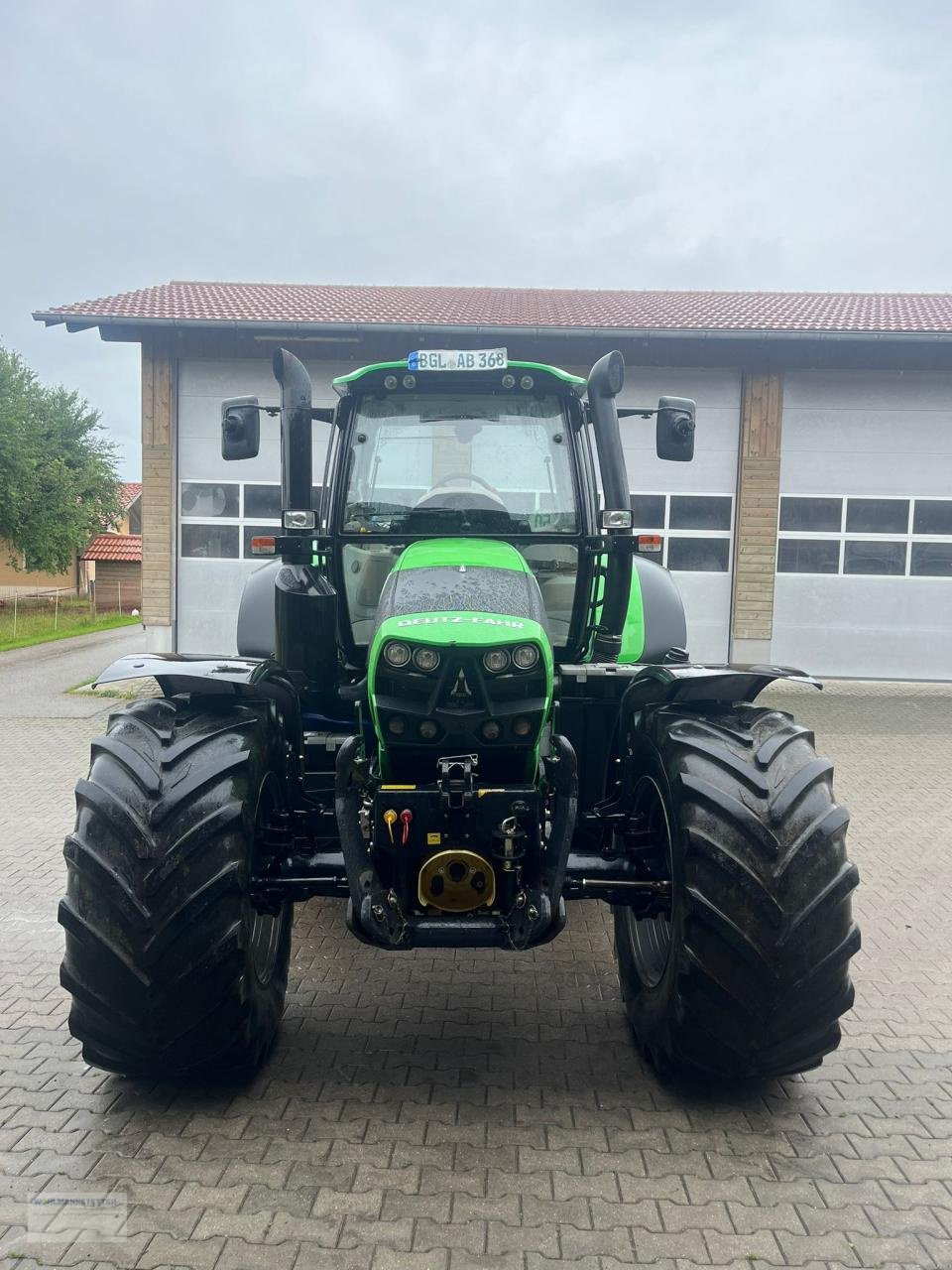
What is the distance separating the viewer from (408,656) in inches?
120

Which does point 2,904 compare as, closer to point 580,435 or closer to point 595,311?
point 580,435

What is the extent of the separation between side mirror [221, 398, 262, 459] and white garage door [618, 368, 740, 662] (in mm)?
9975

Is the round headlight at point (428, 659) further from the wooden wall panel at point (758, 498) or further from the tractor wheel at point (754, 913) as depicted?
the wooden wall panel at point (758, 498)

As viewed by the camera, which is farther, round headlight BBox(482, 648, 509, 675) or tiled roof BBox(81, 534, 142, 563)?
tiled roof BBox(81, 534, 142, 563)

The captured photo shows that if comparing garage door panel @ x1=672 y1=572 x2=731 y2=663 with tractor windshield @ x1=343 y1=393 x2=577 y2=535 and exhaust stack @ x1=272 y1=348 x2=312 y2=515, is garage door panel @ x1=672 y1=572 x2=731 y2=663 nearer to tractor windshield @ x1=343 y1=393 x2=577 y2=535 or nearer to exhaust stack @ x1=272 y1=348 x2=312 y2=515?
tractor windshield @ x1=343 y1=393 x2=577 y2=535

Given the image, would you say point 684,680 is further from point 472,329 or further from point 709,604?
point 709,604

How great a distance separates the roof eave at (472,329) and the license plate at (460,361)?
30.9ft

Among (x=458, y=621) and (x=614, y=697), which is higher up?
(x=458, y=621)

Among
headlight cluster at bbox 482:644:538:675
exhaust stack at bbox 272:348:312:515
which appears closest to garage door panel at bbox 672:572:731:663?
exhaust stack at bbox 272:348:312:515

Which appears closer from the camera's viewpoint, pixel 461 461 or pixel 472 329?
pixel 461 461

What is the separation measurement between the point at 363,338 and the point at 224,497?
2.82 metres

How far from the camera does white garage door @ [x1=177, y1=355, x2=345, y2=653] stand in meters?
13.6

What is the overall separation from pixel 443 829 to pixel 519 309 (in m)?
13.2

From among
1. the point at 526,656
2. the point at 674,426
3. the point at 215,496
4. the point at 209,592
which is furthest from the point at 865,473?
the point at 526,656
